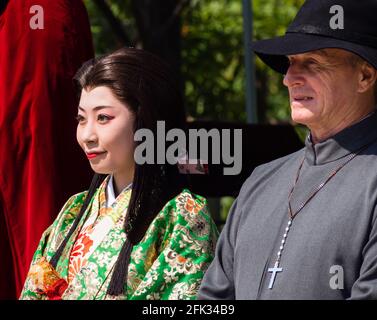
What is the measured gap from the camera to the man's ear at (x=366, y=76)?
3018 mm

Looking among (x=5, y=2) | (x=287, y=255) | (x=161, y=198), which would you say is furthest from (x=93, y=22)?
(x=287, y=255)

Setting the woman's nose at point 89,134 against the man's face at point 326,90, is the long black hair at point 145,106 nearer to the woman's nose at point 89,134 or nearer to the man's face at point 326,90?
the woman's nose at point 89,134

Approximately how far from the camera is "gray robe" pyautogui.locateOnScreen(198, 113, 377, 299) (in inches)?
110

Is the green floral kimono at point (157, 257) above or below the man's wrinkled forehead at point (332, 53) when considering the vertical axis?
below

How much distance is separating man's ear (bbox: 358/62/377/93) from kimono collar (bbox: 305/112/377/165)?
0.08m

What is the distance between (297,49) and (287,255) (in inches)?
22.7

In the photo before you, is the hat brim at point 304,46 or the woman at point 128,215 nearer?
the hat brim at point 304,46

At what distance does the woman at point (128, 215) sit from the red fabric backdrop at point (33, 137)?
0.37 meters

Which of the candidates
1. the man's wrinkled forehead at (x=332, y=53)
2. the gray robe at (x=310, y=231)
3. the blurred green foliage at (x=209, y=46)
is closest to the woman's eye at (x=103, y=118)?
the gray robe at (x=310, y=231)

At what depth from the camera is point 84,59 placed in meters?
4.04

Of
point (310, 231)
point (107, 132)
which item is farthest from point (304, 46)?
point (107, 132)

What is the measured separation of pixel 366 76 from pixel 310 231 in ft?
1.57

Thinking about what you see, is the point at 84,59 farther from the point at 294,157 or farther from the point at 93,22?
the point at 93,22

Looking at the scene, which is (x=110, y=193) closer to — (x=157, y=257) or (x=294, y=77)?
(x=157, y=257)
